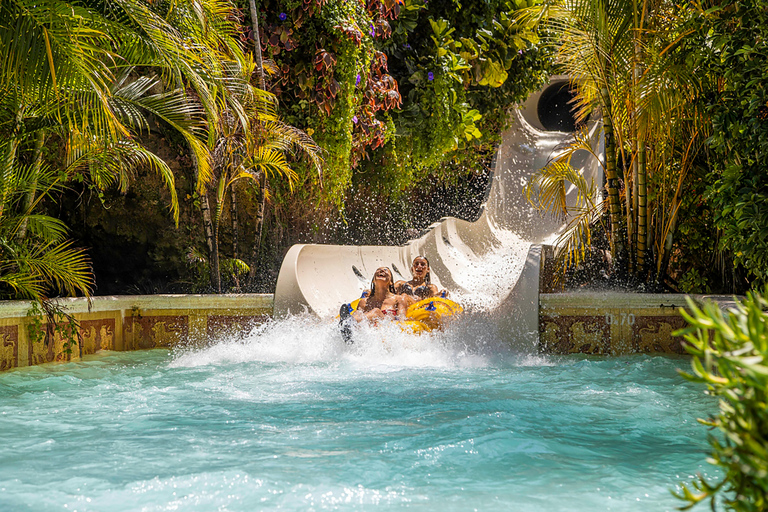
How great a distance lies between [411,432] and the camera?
321cm

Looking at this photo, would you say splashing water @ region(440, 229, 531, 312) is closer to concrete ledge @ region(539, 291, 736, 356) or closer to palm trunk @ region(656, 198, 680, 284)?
concrete ledge @ region(539, 291, 736, 356)

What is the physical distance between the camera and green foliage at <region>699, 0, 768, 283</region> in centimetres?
450

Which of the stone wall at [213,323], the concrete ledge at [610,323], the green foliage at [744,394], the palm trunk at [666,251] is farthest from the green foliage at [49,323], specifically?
the palm trunk at [666,251]

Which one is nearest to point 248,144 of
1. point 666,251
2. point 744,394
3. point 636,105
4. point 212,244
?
point 212,244

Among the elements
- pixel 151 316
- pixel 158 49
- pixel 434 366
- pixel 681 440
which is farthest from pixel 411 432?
Answer: pixel 151 316

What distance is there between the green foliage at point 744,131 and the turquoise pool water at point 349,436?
1162 millimetres

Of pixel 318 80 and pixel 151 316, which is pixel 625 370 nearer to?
pixel 151 316

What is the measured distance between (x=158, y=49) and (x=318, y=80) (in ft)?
12.7

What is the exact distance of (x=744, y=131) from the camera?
15.5 feet

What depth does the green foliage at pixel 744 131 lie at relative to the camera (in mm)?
4500

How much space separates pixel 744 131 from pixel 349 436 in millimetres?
3651

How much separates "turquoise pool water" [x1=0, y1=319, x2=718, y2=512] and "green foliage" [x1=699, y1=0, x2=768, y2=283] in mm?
1162

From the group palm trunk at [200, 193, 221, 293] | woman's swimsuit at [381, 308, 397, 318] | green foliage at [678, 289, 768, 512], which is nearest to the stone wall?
palm trunk at [200, 193, 221, 293]

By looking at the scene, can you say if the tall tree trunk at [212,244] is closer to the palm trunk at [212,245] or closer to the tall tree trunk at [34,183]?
the palm trunk at [212,245]
